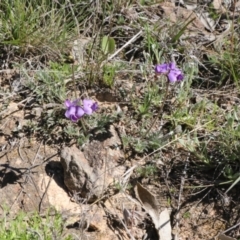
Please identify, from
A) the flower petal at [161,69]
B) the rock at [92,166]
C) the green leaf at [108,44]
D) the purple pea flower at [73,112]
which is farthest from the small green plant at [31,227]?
the green leaf at [108,44]

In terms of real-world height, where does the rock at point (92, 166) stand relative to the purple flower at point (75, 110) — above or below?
below

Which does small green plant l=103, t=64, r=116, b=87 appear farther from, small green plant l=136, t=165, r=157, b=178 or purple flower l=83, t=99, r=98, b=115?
small green plant l=136, t=165, r=157, b=178

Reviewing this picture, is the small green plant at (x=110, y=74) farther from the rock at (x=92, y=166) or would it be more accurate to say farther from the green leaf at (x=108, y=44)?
the rock at (x=92, y=166)

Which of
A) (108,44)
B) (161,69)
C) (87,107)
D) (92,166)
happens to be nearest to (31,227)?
(92,166)

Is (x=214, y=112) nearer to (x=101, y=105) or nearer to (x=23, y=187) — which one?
(x=101, y=105)

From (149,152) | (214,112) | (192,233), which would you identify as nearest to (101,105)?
(149,152)

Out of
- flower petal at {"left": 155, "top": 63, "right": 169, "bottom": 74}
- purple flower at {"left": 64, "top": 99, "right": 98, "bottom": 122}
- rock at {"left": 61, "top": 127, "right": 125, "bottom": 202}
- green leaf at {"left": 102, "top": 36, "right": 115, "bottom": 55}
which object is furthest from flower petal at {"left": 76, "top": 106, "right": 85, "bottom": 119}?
green leaf at {"left": 102, "top": 36, "right": 115, "bottom": 55}
